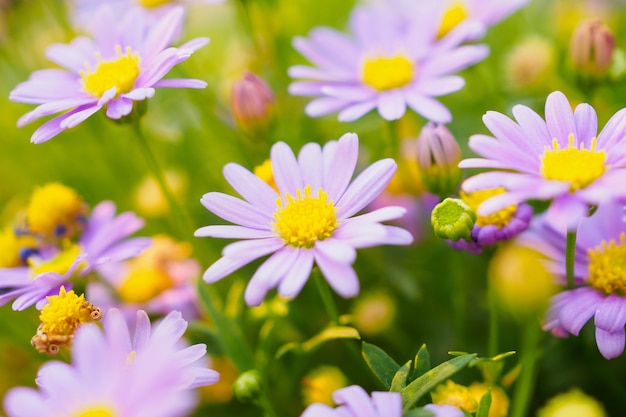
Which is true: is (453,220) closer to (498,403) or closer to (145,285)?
(498,403)

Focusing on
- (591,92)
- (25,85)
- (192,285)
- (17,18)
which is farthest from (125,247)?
(17,18)

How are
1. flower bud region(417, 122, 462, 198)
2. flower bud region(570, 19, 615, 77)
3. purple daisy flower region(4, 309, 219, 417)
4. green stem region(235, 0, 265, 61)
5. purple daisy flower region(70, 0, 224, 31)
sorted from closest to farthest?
purple daisy flower region(4, 309, 219, 417) → flower bud region(417, 122, 462, 198) → flower bud region(570, 19, 615, 77) → green stem region(235, 0, 265, 61) → purple daisy flower region(70, 0, 224, 31)

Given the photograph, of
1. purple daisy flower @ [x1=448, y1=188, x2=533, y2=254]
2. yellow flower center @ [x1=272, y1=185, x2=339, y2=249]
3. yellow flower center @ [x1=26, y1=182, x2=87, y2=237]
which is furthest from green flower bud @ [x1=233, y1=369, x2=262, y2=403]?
yellow flower center @ [x1=26, y1=182, x2=87, y2=237]

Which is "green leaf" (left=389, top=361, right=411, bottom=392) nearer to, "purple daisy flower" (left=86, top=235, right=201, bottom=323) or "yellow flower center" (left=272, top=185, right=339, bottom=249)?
"yellow flower center" (left=272, top=185, right=339, bottom=249)

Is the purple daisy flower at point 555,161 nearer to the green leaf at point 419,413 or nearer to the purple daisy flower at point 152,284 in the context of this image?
the green leaf at point 419,413

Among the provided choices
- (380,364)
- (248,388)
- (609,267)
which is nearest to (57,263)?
(248,388)
